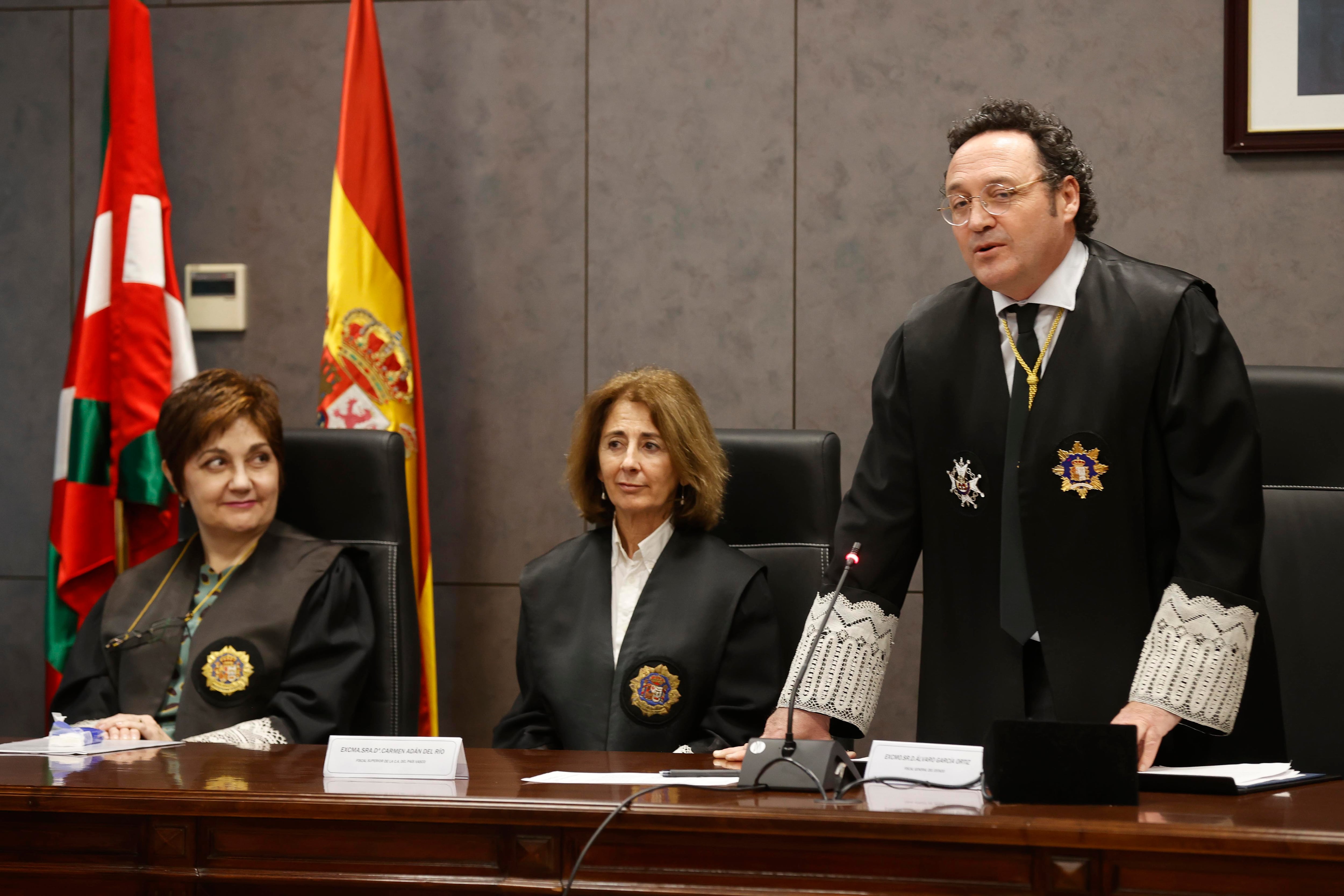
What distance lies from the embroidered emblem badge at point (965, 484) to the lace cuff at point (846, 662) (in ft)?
0.64

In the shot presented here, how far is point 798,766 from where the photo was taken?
1320 millimetres

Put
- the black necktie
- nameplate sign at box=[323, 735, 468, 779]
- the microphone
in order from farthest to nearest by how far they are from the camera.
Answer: the black necktie, nameplate sign at box=[323, 735, 468, 779], the microphone

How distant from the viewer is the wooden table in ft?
3.67

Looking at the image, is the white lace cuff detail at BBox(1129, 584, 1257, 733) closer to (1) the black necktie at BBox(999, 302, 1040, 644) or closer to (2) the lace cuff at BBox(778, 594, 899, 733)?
(1) the black necktie at BBox(999, 302, 1040, 644)

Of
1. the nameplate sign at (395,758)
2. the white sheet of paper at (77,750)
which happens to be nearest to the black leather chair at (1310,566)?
the nameplate sign at (395,758)

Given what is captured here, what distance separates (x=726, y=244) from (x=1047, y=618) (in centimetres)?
145

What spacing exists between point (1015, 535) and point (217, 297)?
83.8 inches

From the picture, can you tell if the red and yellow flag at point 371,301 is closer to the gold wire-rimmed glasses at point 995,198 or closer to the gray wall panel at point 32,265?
the gray wall panel at point 32,265

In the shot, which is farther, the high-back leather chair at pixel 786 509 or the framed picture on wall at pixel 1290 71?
the framed picture on wall at pixel 1290 71

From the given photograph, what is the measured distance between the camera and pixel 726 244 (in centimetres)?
283

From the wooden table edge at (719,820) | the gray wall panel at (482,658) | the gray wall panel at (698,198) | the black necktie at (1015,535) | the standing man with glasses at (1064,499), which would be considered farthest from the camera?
the gray wall panel at (482,658)

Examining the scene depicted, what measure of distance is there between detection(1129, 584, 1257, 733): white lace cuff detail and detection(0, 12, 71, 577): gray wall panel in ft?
8.75

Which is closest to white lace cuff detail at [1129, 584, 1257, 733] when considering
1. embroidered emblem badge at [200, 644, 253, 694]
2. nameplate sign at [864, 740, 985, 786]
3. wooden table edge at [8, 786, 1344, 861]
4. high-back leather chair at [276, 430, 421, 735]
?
nameplate sign at [864, 740, 985, 786]

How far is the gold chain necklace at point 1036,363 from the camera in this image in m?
Result: 1.66
